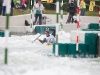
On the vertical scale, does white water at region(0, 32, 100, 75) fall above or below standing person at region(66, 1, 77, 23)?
below

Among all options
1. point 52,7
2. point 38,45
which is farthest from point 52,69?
point 52,7

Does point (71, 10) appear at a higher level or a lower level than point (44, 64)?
higher

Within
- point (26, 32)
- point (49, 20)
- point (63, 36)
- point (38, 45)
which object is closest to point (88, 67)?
point (38, 45)

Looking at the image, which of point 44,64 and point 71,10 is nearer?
point 44,64

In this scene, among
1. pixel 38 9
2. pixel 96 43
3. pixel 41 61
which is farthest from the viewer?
pixel 38 9

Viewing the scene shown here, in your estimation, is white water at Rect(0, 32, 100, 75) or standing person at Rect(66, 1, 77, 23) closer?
white water at Rect(0, 32, 100, 75)

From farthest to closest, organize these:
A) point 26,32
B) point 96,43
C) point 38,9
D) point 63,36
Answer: point 38,9 < point 26,32 < point 63,36 < point 96,43

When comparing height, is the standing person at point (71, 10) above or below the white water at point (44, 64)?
above

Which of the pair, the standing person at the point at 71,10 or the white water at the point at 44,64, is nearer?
the white water at the point at 44,64

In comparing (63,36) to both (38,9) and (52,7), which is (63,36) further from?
(52,7)

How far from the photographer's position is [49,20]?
24.3 meters

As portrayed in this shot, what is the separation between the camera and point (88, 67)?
9.65 meters

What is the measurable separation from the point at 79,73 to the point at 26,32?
10.9 metres

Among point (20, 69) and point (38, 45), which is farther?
point (38, 45)
